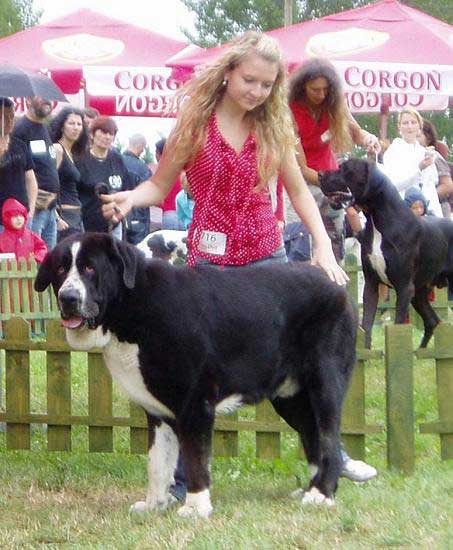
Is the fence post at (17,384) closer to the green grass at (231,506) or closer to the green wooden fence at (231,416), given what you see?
the green wooden fence at (231,416)

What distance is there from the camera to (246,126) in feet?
18.3

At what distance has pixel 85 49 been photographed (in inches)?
672

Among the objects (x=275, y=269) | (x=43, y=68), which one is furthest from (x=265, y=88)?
(x=43, y=68)

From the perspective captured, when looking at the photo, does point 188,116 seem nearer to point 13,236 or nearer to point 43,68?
point 13,236

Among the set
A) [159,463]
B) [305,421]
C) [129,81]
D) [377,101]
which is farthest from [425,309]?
[129,81]

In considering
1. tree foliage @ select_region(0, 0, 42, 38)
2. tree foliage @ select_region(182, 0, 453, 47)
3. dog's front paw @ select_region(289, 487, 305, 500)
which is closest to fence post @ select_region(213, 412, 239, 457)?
dog's front paw @ select_region(289, 487, 305, 500)

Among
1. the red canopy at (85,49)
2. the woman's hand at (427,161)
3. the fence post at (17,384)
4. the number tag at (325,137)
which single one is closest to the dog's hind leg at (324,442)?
the fence post at (17,384)

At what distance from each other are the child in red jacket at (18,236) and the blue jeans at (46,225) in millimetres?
372

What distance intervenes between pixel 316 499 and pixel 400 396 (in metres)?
1.18

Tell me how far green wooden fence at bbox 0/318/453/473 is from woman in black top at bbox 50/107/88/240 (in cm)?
504

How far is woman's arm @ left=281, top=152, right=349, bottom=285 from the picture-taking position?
5.66 metres

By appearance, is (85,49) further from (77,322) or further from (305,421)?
(77,322)

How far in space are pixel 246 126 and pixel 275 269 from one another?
66 cm

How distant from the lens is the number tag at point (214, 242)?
5.64 metres
